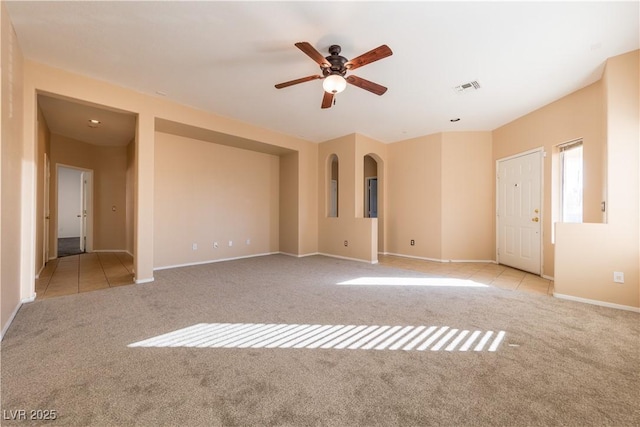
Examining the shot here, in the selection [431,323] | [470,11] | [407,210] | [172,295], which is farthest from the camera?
[407,210]

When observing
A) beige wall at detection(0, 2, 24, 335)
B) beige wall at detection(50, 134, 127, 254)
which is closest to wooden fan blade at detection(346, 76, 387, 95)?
beige wall at detection(0, 2, 24, 335)

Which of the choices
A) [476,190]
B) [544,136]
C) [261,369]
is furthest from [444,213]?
[261,369]

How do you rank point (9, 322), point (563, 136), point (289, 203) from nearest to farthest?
point (9, 322), point (563, 136), point (289, 203)

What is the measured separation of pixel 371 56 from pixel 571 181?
3.90 meters

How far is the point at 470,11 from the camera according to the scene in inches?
89.4

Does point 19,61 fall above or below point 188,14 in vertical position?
below

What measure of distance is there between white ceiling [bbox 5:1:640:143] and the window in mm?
855

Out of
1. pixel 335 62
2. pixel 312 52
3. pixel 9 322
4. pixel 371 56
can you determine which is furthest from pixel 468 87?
pixel 9 322

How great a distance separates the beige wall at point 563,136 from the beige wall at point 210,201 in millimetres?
5152

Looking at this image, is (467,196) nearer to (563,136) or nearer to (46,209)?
(563,136)

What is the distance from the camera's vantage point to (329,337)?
7.23ft

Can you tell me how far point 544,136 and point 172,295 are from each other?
608 centimetres

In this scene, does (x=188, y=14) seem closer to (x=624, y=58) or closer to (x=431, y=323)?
(x=431, y=323)

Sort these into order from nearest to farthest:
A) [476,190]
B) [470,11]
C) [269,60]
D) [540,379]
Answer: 1. [540,379]
2. [470,11]
3. [269,60]
4. [476,190]
